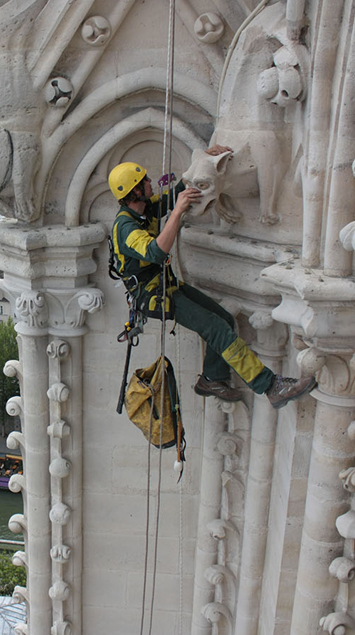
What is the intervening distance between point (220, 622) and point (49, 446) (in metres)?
1.60

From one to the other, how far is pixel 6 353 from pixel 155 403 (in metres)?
21.9

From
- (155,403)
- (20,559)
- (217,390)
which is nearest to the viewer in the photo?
(155,403)

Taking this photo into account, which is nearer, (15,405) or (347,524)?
(347,524)

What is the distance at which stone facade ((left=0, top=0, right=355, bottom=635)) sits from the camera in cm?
348

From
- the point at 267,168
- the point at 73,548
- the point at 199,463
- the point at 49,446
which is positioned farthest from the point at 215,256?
the point at 73,548

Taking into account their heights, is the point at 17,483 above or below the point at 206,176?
below

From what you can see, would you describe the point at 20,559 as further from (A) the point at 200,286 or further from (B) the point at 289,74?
(B) the point at 289,74

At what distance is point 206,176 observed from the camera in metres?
3.66

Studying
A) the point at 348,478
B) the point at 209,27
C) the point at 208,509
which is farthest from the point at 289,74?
the point at 208,509

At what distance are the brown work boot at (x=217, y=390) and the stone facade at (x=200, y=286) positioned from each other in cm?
14

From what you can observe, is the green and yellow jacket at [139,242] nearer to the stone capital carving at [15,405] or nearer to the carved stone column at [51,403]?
the carved stone column at [51,403]

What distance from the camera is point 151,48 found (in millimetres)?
4074

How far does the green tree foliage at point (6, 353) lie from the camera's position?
83.8 feet

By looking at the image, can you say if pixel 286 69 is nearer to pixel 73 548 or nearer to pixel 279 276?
pixel 279 276
